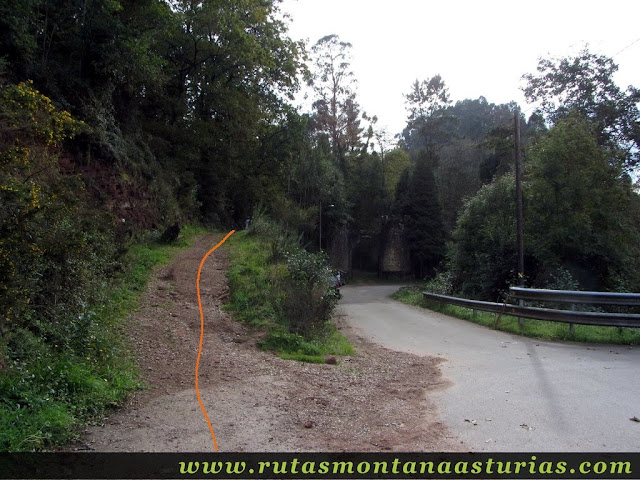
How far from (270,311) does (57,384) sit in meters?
6.19

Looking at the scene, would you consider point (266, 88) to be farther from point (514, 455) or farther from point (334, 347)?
point (514, 455)

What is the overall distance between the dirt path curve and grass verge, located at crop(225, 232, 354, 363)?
403 mm

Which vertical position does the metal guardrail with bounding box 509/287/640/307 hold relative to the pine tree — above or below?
below

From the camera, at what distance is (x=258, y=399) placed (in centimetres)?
612

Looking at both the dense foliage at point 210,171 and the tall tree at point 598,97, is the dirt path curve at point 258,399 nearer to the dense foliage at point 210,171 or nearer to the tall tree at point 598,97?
the dense foliage at point 210,171

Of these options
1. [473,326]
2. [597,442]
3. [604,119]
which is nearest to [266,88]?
[604,119]

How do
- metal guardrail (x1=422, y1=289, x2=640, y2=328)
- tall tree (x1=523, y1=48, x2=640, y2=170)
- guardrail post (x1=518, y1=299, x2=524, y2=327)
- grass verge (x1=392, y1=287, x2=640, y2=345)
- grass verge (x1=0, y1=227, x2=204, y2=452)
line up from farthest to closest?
1. tall tree (x1=523, y1=48, x2=640, y2=170)
2. guardrail post (x1=518, y1=299, x2=524, y2=327)
3. metal guardrail (x1=422, y1=289, x2=640, y2=328)
4. grass verge (x1=392, y1=287, x2=640, y2=345)
5. grass verge (x1=0, y1=227, x2=204, y2=452)

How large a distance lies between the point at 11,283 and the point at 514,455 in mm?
5849

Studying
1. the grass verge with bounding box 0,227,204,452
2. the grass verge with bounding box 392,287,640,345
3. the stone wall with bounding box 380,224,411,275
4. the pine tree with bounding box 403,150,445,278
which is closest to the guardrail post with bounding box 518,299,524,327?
the grass verge with bounding box 392,287,640,345

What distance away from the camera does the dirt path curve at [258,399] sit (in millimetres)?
4797

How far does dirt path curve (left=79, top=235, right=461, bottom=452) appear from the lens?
480 cm

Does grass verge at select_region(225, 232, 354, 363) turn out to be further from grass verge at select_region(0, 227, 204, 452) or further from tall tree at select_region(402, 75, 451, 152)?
tall tree at select_region(402, 75, 451, 152)

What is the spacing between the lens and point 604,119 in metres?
34.8

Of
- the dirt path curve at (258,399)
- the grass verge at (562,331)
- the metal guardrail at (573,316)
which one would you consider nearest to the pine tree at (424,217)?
the grass verge at (562,331)
